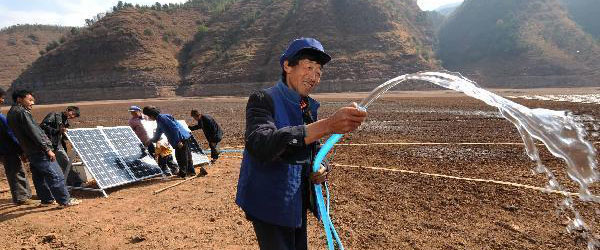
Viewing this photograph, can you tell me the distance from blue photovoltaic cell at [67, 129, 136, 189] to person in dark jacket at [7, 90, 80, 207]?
29.7 inches

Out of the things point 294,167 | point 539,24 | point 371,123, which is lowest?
point 371,123

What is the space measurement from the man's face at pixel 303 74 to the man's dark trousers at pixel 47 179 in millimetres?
6339

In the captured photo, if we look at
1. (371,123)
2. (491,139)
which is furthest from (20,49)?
(491,139)

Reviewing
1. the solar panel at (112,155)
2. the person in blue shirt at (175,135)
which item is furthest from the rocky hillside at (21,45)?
the person in blue shirt at (175,135)

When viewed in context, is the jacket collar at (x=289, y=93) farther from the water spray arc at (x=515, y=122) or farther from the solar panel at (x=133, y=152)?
the solar panel at (x=133, y=152)

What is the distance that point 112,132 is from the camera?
923cm

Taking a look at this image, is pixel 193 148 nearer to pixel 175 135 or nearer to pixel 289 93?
pixel 175 135

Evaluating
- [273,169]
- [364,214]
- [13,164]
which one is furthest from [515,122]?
[13,164]

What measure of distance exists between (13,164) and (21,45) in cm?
11850

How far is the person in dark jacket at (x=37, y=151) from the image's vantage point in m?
6.65

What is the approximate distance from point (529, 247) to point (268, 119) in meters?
4.42

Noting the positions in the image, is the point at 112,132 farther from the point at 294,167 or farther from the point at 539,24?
the point at 539,24

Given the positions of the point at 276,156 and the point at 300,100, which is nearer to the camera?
the point at 276,156

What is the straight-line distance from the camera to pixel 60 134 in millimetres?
8312
